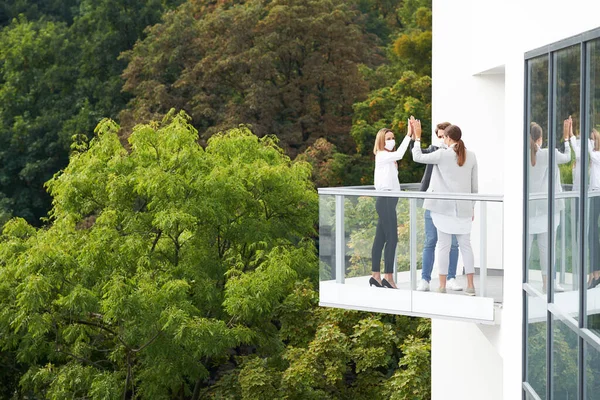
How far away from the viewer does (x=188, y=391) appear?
20.2 meters

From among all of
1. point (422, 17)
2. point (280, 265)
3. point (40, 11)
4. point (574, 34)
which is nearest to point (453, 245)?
point (574, 34)

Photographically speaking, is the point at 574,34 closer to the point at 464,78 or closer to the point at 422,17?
the point at 464,78

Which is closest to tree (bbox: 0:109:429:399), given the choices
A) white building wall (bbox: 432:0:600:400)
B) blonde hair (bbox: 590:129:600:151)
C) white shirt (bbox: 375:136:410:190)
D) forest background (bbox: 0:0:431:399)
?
forest background (bbox: 0:0:431:399)

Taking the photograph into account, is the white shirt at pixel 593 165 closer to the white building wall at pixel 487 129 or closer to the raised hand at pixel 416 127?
the white building wall at pixel 487 129

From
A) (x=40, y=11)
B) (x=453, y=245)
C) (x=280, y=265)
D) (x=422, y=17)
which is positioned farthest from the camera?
(x=40, y=11)

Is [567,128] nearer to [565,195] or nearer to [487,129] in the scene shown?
[565,195]

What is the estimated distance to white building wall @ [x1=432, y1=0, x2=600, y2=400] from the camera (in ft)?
27.6

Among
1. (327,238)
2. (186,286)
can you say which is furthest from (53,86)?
(327,238)

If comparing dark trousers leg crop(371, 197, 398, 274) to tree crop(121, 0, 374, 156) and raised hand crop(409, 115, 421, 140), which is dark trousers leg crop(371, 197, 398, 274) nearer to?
raised hand crop(409, 115, 421, 140)

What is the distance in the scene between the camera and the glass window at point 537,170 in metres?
7.38

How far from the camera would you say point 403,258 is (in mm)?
10148

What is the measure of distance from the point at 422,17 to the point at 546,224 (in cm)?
2730

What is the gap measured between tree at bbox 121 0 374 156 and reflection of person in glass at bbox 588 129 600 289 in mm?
23563

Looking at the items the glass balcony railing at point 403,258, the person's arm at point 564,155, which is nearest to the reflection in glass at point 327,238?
the glass balcony railing at point 403,258
